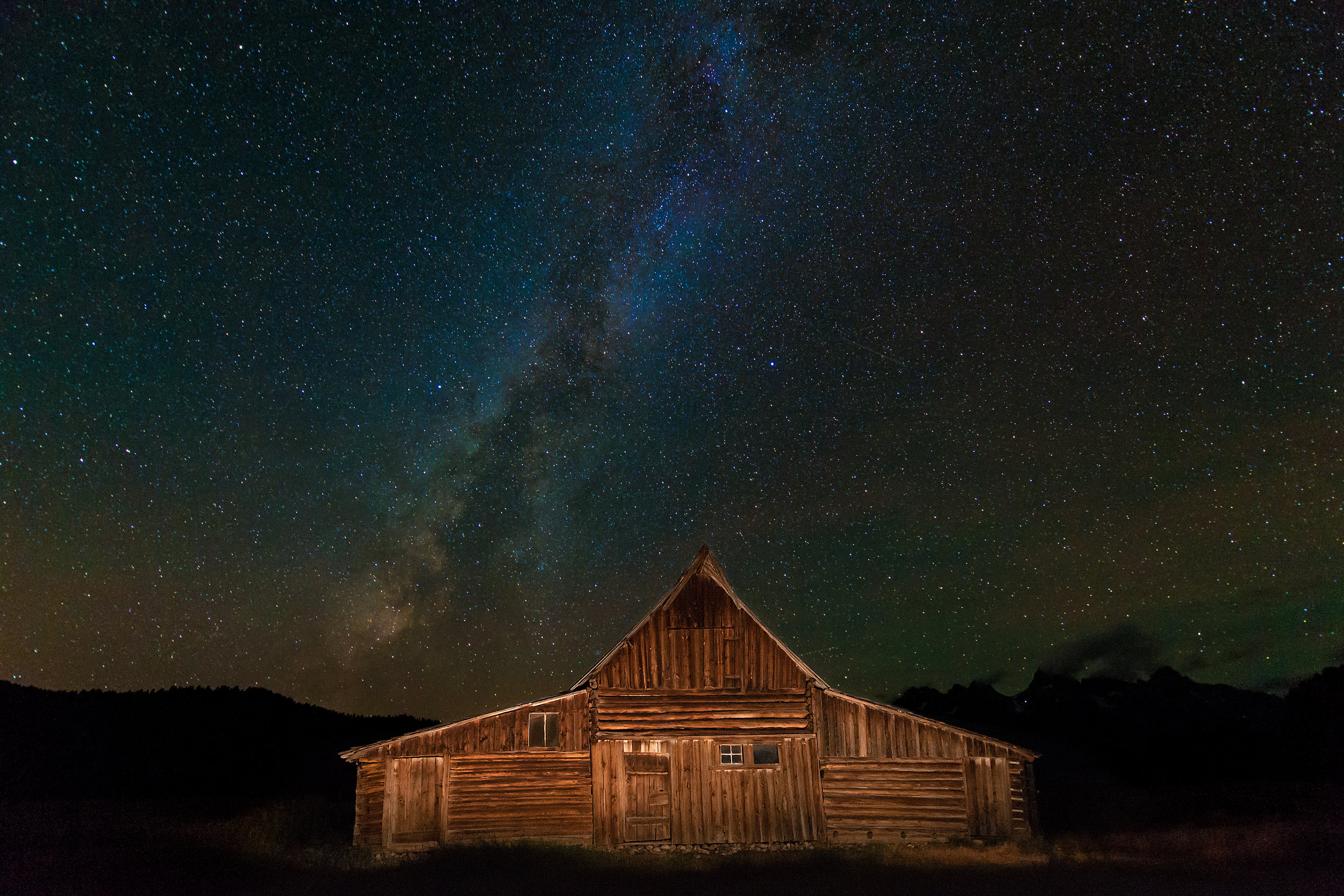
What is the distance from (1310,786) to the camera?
4816 centimetres

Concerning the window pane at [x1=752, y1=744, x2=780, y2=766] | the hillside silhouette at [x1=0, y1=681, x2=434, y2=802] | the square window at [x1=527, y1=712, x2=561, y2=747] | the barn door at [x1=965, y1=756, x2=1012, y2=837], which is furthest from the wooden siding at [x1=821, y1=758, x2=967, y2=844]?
the hillside silhouette at [x1=0, y1=681, x2=434, y2=802]

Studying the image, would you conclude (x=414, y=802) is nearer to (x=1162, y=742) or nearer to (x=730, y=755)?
(x=730, y=755)

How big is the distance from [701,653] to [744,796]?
402 centimetres

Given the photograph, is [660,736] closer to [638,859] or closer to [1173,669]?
[638,859]

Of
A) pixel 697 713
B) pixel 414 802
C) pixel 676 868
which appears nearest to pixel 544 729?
pixel 414 802

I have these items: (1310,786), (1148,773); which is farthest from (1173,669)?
(1310,786)

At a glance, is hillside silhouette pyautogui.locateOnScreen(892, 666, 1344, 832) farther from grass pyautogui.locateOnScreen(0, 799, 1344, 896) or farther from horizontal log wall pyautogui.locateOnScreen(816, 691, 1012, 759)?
horizontal log wall pyautogui.locateOnScreen(816, 691, 1012, 759)

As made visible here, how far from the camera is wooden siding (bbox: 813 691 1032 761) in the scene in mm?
23078

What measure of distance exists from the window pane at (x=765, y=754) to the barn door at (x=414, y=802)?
8.75m

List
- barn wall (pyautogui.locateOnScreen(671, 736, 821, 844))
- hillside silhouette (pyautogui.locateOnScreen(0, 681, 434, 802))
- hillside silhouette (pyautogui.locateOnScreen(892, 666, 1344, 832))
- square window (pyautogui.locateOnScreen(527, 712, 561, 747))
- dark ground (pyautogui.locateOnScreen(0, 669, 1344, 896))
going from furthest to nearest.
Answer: hillside silhouette (pyautogui.locateOnScreen(0, 681, 434, 802)) < hillside silhouette (pyautogui.locateOnScreen(892, 666, 1344, 832)) < square window (pyautogui.locateOnScreen(527, 712, 561, 747)) < barn wall (pyautogui.locateOnScreen(671, 736, 821, 844)) < dark ground (pyautogui.locateOnScreen(0, 669, 1344, 896))

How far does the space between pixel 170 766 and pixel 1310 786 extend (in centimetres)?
7966

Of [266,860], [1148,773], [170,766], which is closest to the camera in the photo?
[266,860]

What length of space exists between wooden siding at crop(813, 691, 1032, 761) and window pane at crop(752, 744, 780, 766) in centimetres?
129

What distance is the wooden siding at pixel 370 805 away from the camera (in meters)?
22.8
